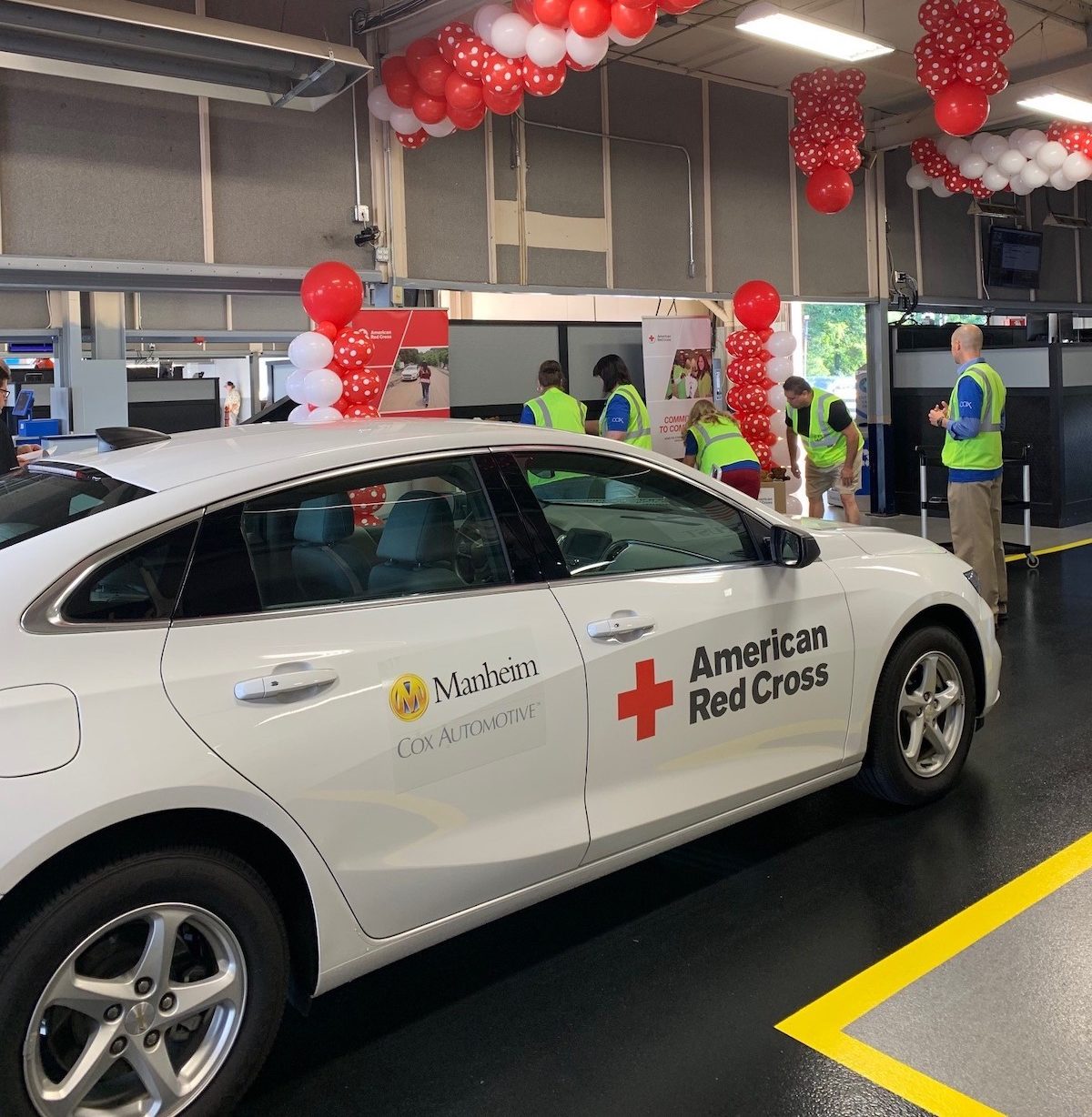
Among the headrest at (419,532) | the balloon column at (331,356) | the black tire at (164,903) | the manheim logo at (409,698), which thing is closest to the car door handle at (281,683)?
the manheim logo at (409,698)

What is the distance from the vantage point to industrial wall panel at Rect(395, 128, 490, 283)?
360 inches

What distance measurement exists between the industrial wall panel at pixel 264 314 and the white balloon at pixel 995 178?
29.7 feet

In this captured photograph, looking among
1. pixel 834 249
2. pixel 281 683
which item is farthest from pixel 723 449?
pixel 834 249

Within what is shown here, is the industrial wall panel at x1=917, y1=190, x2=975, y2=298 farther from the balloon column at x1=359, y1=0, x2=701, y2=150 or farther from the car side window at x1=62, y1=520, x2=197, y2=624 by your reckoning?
the car side window at x1=62, y1=520, x2=197, y2=624

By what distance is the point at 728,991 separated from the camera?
9.58ft

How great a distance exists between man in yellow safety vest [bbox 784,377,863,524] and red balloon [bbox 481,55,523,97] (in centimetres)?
334

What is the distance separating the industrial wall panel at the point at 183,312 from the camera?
15805 millimetres

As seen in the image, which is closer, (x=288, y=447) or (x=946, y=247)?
(x=288, y=447)

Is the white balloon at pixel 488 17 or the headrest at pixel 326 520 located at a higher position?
the white balloon at pixel 488 17

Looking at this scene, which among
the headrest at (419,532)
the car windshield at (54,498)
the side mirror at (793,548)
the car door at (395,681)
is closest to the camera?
the car door at (395,681)

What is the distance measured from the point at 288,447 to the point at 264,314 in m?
15.1

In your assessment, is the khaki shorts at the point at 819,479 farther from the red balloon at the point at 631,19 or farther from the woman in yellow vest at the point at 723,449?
the red balloon at the point at 631,19

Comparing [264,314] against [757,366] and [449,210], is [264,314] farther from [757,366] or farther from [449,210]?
[757,366]

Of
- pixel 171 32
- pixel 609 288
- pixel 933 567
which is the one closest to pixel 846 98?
pixel 609 288
